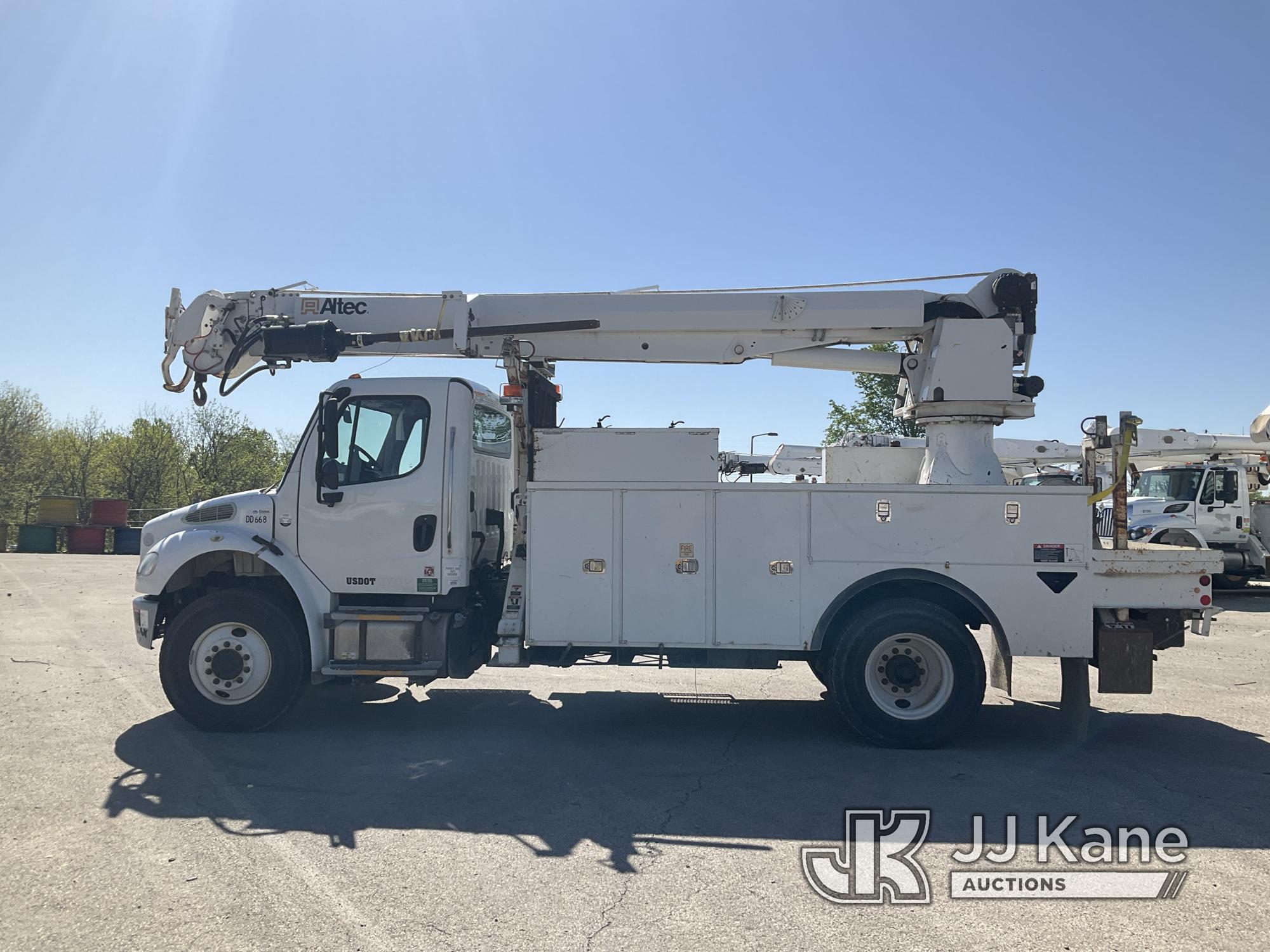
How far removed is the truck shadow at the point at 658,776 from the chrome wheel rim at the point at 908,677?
1.16 ft

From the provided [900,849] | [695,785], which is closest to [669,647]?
[695,785]

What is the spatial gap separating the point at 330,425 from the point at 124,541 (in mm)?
Answer: 30906

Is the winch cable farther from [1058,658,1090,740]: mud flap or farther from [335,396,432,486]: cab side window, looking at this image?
[335,396,432,486]: cab side window

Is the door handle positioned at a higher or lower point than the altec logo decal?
lower

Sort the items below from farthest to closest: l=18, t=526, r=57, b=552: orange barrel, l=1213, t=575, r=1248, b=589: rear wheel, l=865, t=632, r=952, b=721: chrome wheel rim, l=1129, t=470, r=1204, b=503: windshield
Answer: l=18, t=526, r=57, b=552: orange barrel < l=1213, t=575, r=1248, b=589: rear wheel < l=1129, t=470, r=1204, b=503: windshield < l=865, t=632, r=952, b=721: chrome wheel rim

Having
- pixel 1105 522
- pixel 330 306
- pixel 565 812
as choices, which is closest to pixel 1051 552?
pixel 1105 522

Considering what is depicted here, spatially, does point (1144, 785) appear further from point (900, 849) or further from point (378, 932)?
point (378, 932)

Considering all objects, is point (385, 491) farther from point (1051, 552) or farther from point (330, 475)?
point (1051, 552)

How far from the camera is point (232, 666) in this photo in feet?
23.5

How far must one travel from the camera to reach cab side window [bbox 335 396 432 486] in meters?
7.35

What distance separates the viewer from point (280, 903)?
4125mm

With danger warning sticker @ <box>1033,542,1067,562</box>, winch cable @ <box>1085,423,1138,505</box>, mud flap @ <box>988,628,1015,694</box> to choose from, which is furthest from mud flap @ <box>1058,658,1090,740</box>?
winch cable @ <box>1085,423,1138,505</box>

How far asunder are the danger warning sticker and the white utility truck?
0.03 meters

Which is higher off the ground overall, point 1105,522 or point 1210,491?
point 1210,491
